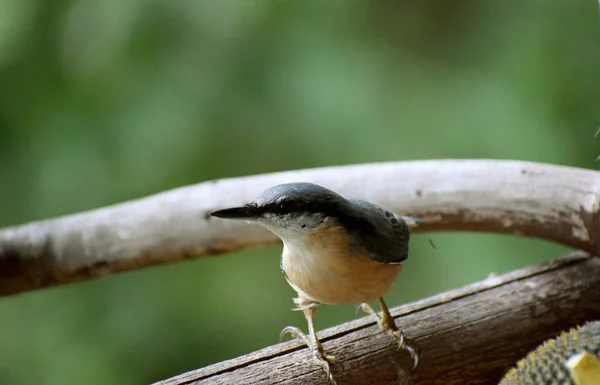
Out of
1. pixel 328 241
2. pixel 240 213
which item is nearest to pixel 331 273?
pixel 328 241

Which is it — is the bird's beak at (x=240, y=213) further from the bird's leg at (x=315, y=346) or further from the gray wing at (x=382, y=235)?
the bird's leg at (x=315, y=346)

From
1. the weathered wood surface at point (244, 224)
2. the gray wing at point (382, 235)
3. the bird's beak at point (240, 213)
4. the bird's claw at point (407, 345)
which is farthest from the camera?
the weathered wood surface at point (244, 224)

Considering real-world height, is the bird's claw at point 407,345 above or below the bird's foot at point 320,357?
below

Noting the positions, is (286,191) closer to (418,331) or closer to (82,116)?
(418,331)

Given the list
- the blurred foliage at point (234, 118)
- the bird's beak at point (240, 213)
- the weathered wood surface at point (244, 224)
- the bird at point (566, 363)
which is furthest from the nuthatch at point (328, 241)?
the blurred foliage at point (234, 118)

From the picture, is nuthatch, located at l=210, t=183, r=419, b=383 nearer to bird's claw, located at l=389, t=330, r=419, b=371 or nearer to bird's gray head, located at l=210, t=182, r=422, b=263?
bird's gray head, located at l=210, t=182, r=422, b=263

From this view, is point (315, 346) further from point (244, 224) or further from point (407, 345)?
point (244, 224)

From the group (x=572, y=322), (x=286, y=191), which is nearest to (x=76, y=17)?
(x=286, y=191)

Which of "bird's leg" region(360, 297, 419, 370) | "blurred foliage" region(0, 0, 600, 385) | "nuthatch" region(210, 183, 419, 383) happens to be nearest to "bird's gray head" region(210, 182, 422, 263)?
"nuthatch" region(210, 183, 419, 383)
